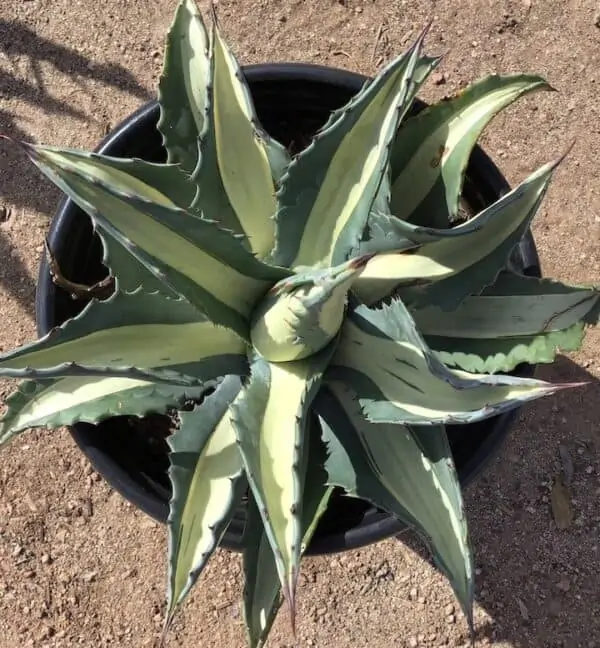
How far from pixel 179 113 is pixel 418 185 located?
1.02 feet

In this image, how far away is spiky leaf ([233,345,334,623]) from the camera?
70cm

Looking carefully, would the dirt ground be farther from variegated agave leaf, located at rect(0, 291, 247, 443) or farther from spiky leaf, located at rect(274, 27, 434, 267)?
spiky leaf, located at rect(274, 27, 434, 267)

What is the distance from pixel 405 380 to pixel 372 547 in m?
0.83

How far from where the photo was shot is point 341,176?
823 millimetres

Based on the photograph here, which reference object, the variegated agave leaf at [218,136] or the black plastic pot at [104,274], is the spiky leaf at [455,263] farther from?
the black plastic pot at [104,274]

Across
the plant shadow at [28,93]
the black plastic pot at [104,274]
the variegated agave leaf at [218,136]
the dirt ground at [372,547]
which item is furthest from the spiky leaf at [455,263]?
the plant shadow at [28,93]

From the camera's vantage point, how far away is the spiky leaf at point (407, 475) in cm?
82

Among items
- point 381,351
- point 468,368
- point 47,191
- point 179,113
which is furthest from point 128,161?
point 47,191

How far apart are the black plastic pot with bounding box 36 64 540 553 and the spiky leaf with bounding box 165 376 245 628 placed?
0.23 m

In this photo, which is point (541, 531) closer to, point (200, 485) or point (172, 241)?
point (200, 485)

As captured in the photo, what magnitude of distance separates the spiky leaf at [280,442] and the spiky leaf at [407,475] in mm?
48

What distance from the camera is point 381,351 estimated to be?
83 centimetres

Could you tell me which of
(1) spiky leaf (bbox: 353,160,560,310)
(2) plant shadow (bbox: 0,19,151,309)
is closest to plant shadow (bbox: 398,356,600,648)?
(1) spiky leaf (bbox: 353,160,560,310)

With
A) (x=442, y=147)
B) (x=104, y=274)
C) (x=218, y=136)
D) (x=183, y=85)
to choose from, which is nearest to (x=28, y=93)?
(x=104, y=274)
